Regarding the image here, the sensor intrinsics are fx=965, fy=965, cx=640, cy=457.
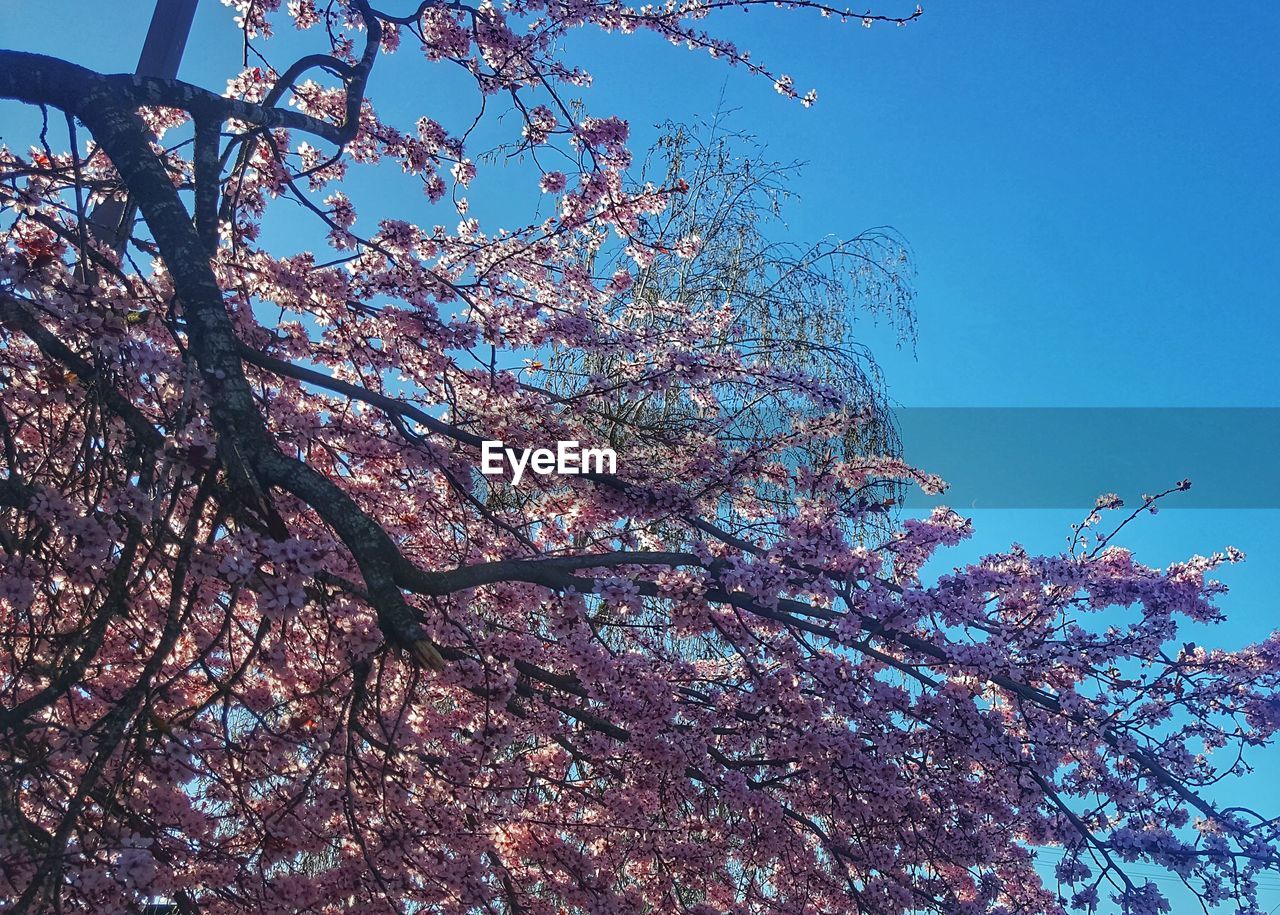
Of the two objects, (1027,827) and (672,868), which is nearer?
(1027,827)

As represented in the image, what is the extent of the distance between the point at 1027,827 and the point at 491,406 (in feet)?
9.23

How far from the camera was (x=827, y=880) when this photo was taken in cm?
433

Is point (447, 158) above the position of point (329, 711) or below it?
above

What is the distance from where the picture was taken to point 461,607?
349 cm

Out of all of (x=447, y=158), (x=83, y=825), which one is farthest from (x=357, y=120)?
(x=83, y=825)

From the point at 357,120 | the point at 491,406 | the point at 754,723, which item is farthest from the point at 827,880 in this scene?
the point at 357,120

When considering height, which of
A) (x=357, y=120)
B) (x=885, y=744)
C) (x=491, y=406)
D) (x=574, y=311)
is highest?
(x=357, y=120)

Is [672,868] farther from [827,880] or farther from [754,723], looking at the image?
[754,723]

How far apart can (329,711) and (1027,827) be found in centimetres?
276

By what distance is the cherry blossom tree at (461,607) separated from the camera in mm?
2850

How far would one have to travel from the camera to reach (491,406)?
429 cm

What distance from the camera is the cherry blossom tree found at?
2850 millimetres

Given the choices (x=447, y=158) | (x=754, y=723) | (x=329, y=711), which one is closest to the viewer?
(x=329, y=711)

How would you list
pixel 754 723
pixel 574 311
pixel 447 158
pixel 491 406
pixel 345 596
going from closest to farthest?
1. pixel 345 596
2. pixel 754 723
3. pixel 491 406
4. pixel 574 311
5. pixel 447 158
